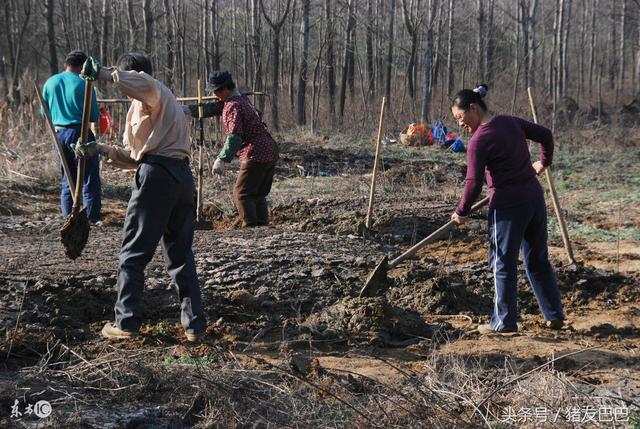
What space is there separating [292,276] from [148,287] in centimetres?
109

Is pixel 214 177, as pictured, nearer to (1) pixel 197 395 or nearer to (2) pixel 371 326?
(2) pixel 371 326

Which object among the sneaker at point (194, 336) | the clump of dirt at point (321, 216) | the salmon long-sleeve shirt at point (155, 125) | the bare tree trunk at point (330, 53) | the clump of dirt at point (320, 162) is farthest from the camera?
the bare tree trunk at point (330, 53)

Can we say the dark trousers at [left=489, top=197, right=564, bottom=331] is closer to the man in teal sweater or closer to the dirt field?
the dirt field

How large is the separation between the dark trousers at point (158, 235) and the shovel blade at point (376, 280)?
1.44m

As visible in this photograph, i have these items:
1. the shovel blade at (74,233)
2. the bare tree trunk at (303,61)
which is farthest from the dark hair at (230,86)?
the bare tree trunk at (303,61)

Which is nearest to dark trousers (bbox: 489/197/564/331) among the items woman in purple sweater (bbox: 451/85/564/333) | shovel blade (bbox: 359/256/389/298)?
woman in purple sweater (bbox: 451/85/564/333)

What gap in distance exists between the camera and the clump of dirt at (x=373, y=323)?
4840 millimetres

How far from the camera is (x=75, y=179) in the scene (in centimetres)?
752

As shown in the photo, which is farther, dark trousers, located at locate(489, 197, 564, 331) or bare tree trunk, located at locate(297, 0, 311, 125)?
bare tree trunk, located at locate(297, 0, 311, 125)

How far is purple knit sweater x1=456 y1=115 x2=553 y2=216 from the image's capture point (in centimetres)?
457

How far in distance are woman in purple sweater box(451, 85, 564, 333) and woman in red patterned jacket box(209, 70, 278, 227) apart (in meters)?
2.82

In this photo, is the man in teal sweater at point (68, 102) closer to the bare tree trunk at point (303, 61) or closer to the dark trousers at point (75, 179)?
the dark trousers at point (75, 179)

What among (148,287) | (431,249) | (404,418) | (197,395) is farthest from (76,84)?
(404,418)

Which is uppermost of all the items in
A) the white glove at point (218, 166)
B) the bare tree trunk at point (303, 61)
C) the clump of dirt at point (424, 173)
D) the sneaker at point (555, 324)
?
the bare tree trunk at point (303, 61)
